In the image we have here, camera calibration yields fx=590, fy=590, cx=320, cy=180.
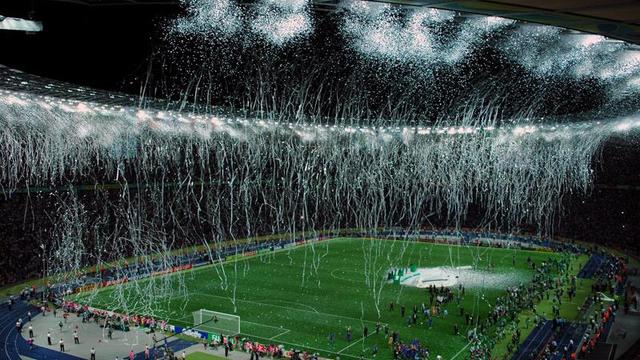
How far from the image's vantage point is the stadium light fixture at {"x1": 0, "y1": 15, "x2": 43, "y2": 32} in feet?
25.5

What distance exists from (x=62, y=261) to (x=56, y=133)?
1041 centimetres

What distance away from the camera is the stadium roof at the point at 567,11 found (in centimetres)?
468

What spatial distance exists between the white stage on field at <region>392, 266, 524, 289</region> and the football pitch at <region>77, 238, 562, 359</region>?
123 mm

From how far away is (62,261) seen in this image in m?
37.3

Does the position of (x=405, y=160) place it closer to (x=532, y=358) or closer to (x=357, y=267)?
(x=357, y=267)

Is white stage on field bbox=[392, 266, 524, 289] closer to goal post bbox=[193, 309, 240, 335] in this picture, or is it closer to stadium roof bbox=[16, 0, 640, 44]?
goal post bbox=[193, 309, 240, 335]

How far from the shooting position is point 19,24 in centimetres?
787

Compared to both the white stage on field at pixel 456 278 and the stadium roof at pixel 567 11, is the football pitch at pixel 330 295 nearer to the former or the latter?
the white stage on field at pixel 456 278

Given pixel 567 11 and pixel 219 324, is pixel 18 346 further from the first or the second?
pixel 567 11

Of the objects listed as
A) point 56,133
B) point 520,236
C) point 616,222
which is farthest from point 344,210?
point 56,133

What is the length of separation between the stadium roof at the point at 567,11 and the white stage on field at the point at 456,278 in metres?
29.7

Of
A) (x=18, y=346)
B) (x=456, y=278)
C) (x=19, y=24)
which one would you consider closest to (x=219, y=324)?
(x=18, y=346)

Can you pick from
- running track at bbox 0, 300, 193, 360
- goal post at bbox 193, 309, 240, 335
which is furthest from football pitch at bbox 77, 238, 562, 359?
running track at bbox 0, 300, 193, 360

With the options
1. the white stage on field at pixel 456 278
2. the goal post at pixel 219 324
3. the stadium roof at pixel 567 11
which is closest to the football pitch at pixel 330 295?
the white stage on field at pixel 456 278
